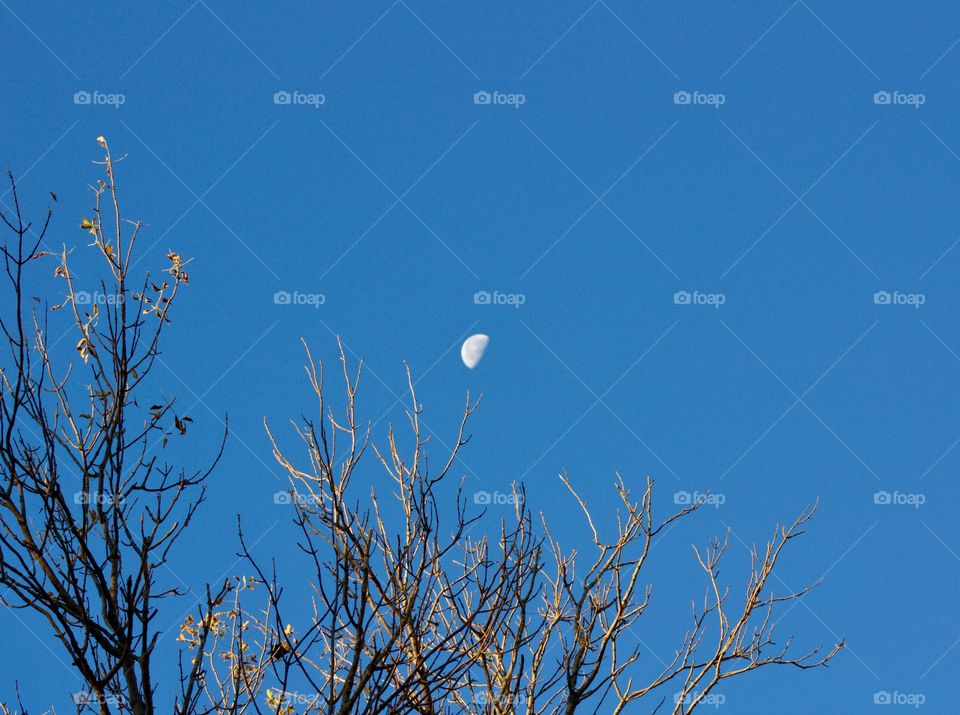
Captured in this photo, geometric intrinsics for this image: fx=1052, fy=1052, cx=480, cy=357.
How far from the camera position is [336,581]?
344 centimetres

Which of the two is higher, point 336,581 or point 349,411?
point 349,411

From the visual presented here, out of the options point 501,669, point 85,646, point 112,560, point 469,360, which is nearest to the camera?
point 85,646

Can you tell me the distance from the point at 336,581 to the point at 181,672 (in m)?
0.68

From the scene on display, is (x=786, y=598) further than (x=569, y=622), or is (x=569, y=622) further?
(x=786, y=598)

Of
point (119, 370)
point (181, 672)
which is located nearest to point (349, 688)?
point (181, 672)

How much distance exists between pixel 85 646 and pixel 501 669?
2826 millimetres

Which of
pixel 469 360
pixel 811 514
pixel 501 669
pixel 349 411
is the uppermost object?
pixel 469 360

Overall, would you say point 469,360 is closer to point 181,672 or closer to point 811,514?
point 811,514

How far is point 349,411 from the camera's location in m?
4.54

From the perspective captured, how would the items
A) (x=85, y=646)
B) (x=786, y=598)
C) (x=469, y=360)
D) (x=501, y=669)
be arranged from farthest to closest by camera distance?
1. (x=469, y=360)
2. (x=786, y=598)
3. (x=501, y=669)
4. (x=85, y=646)

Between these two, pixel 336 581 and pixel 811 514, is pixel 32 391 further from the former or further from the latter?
pixel 811 514

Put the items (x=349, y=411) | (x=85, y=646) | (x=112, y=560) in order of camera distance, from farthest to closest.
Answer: (x=349, y=411), (x=112, y=560), (x=85, y=646)

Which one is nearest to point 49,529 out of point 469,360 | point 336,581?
point 336,581

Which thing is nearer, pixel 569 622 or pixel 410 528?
pixel 410 528
